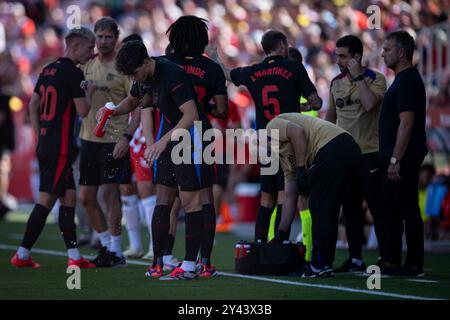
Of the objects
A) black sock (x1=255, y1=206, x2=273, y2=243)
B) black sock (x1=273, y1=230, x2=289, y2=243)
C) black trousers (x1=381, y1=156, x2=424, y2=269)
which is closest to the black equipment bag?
black sock (x1=273, y1=230, x2=289, y2=243)

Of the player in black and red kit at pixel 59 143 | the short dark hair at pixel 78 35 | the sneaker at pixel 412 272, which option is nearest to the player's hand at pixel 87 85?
the player in black and red kit at pixel 59 143

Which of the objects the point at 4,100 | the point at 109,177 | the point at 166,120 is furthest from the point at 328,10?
the point at 166,120

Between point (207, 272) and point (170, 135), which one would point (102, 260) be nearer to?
point (207, 272)

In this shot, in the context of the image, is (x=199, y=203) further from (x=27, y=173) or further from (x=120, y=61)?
(x=27, y=173)

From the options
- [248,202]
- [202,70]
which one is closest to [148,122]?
[202,70]

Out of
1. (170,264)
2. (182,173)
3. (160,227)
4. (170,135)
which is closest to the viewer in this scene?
(170,135)

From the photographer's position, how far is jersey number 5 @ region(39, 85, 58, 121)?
10867 millimetres

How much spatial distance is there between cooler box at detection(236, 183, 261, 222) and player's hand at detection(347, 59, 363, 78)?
8738 millimetres

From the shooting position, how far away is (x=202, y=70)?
32.7 ft

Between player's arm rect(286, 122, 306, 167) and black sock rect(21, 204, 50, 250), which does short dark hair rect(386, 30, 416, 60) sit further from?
black sock rect(21, 204, 50, 250)

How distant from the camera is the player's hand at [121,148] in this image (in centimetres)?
1102

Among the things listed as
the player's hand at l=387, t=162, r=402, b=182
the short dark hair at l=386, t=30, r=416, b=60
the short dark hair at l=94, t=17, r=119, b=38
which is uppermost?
the short dark hair at l=94, t=17, r=119, b=38

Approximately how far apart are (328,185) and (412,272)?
117cm

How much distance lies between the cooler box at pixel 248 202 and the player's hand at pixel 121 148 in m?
8.16
